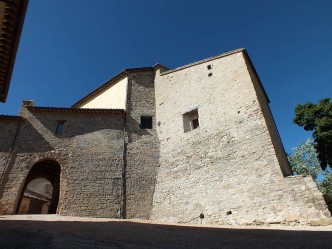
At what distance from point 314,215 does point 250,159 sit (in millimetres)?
2978

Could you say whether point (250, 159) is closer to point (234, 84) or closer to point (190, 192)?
point (190, 192)

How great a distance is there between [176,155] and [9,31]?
884 centimetres

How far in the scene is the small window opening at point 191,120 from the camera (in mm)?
13580

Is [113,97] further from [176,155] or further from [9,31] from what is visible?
[9,31]

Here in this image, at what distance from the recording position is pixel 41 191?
85.8ft

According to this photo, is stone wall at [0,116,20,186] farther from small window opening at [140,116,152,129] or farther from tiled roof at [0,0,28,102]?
small window opening at [140,116,152,129]

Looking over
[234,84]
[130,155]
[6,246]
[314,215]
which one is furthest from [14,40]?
[314,215]

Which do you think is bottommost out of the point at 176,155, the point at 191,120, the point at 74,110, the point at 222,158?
the point at 222,158

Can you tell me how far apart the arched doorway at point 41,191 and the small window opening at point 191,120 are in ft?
25.8

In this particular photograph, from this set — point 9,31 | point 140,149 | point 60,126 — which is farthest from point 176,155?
point 9,31

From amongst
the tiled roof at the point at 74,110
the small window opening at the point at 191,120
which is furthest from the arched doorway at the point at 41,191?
the small window opening at the point at 191,120

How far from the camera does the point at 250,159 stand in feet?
32.5

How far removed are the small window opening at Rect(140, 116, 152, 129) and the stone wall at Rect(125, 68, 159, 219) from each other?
8.2 inches

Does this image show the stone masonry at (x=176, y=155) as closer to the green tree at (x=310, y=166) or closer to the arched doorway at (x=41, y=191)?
the arched doorway at (x=41, y=191)
